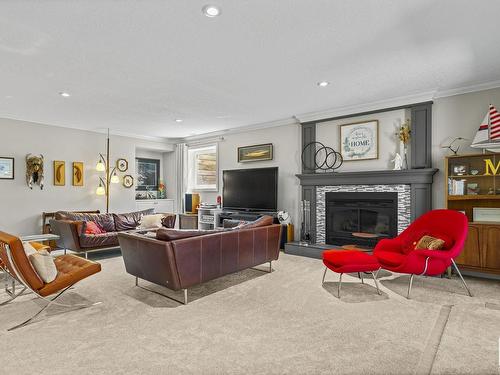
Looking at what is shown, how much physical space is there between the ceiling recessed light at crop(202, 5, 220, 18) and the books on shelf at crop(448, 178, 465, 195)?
3655 millimetres

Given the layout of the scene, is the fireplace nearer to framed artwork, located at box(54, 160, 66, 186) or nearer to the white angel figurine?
the white angel figurine

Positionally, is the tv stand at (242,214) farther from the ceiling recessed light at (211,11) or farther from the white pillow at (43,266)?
the ceiling recessed light at (211,11)

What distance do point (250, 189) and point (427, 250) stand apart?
3.79 m

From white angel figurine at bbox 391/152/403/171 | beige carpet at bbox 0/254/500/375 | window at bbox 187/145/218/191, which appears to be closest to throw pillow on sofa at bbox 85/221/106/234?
beige carpet at bbox 0/254/500/375

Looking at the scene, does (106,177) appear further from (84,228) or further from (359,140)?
(359,140)

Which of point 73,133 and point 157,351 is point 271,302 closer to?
point 157,351

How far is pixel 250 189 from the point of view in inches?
257

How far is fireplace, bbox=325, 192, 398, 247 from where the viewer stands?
4961mm

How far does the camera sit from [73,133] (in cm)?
657

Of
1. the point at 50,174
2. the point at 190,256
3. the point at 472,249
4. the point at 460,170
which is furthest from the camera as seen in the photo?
the point at 50,174

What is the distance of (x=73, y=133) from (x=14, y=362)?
5498mm

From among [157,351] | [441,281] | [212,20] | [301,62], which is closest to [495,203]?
[441,281]

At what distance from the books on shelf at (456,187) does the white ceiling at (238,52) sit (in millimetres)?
1311

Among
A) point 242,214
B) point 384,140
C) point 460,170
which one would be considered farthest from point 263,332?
point 242,214
